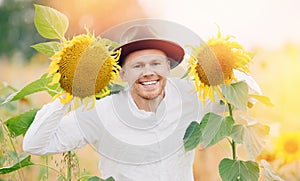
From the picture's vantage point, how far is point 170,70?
47.9 inches

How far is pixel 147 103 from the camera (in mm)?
1243

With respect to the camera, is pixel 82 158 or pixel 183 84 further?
pixel 82 158

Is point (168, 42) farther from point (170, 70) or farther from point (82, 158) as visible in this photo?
point (82, 158)

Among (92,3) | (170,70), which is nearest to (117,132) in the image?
(170,70)

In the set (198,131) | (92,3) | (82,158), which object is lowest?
(198,131)

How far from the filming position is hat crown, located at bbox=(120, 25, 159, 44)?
1.16m

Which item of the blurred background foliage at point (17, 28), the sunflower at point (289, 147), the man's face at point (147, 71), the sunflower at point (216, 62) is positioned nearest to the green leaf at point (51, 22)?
the man's face at point (147, 71)

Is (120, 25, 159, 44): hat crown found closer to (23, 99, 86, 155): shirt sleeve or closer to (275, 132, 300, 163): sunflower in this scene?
(23, 99, 86, 155): shirt sleeve

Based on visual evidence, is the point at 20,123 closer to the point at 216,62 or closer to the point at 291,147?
the point at 216,62

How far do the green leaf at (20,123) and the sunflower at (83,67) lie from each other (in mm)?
205

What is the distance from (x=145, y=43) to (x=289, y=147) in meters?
0.74

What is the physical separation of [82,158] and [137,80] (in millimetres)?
1573

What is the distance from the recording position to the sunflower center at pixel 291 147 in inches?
69.5

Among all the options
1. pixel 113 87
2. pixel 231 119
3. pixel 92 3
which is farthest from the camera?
pixel 92 3
